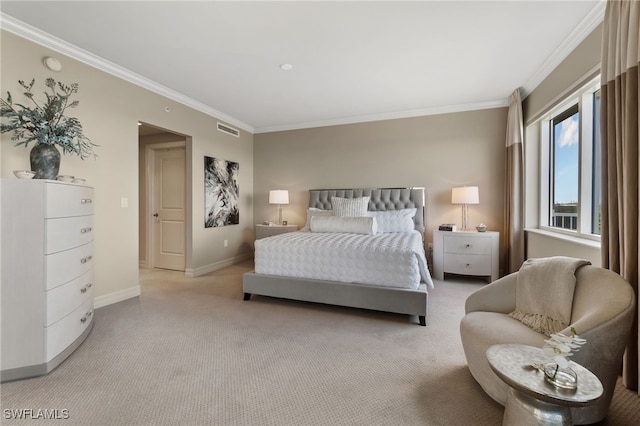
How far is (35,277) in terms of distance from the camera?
75.5 inches

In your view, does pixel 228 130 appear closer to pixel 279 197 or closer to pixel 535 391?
pixel 279 197

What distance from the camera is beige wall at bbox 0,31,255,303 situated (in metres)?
2.55

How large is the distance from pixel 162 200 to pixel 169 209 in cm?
25

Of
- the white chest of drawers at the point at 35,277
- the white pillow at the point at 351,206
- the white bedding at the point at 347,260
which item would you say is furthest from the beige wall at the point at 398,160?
the white chest of drawers at the point at 35,277

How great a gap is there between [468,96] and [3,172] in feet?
18.0

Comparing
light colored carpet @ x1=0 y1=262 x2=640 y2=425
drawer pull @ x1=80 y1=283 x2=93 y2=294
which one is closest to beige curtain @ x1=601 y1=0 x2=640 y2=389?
light colored carpet @ x1=0 y1=262 x2=640 y2=425

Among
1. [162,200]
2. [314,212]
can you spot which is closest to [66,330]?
[162,200]

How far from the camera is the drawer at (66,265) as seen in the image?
6.48ft

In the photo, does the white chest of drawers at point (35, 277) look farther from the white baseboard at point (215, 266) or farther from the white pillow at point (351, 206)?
the white pillow at point (351, 206)

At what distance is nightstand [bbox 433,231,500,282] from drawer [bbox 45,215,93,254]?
431 cm

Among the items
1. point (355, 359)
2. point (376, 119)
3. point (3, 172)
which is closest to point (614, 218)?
point (355, 359)

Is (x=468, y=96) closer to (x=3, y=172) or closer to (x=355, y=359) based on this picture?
(x=355, y=359)

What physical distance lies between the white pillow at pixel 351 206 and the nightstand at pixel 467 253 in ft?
3.95

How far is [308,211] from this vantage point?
518 cm
